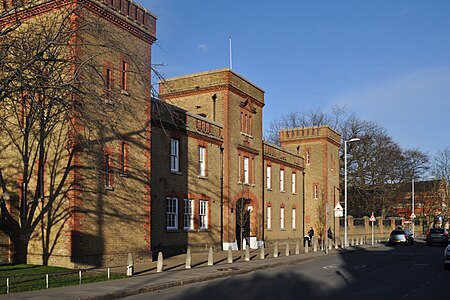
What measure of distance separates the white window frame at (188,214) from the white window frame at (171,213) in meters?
0.92

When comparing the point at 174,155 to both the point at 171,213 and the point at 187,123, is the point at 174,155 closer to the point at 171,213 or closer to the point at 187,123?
the point at 187,123

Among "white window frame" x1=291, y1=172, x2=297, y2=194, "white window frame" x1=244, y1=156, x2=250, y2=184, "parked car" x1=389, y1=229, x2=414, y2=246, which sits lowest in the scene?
"parked car" x1=389, y1=229, x2=414, y2=246

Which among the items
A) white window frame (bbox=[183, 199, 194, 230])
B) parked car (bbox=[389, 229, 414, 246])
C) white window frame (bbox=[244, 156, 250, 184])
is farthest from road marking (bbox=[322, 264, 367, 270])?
parked car (bbox=[389, 229, 414, 246])

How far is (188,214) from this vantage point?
3095 centimetres

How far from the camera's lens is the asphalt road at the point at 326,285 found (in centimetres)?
1466

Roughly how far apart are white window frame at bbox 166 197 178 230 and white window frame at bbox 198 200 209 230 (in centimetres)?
257

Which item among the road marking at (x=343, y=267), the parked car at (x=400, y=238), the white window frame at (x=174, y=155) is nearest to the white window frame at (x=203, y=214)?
the white window frame at (x=174, y=155)

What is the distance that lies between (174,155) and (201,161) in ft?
10.5

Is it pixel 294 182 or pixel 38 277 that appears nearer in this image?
pixel 38 277

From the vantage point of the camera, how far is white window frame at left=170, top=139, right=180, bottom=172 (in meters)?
29.6

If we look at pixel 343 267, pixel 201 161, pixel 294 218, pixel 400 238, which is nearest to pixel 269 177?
pixel 294 218

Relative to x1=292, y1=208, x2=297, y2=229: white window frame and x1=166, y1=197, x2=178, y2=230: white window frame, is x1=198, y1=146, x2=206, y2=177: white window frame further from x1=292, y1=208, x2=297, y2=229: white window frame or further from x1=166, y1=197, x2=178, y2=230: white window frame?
x1=292, y1=208, x2=297, y2=229: white window frame

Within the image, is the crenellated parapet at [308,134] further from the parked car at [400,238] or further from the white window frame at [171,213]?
the white window frame at [171,213]

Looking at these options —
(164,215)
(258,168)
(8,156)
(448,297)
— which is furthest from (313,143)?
(448,297)
